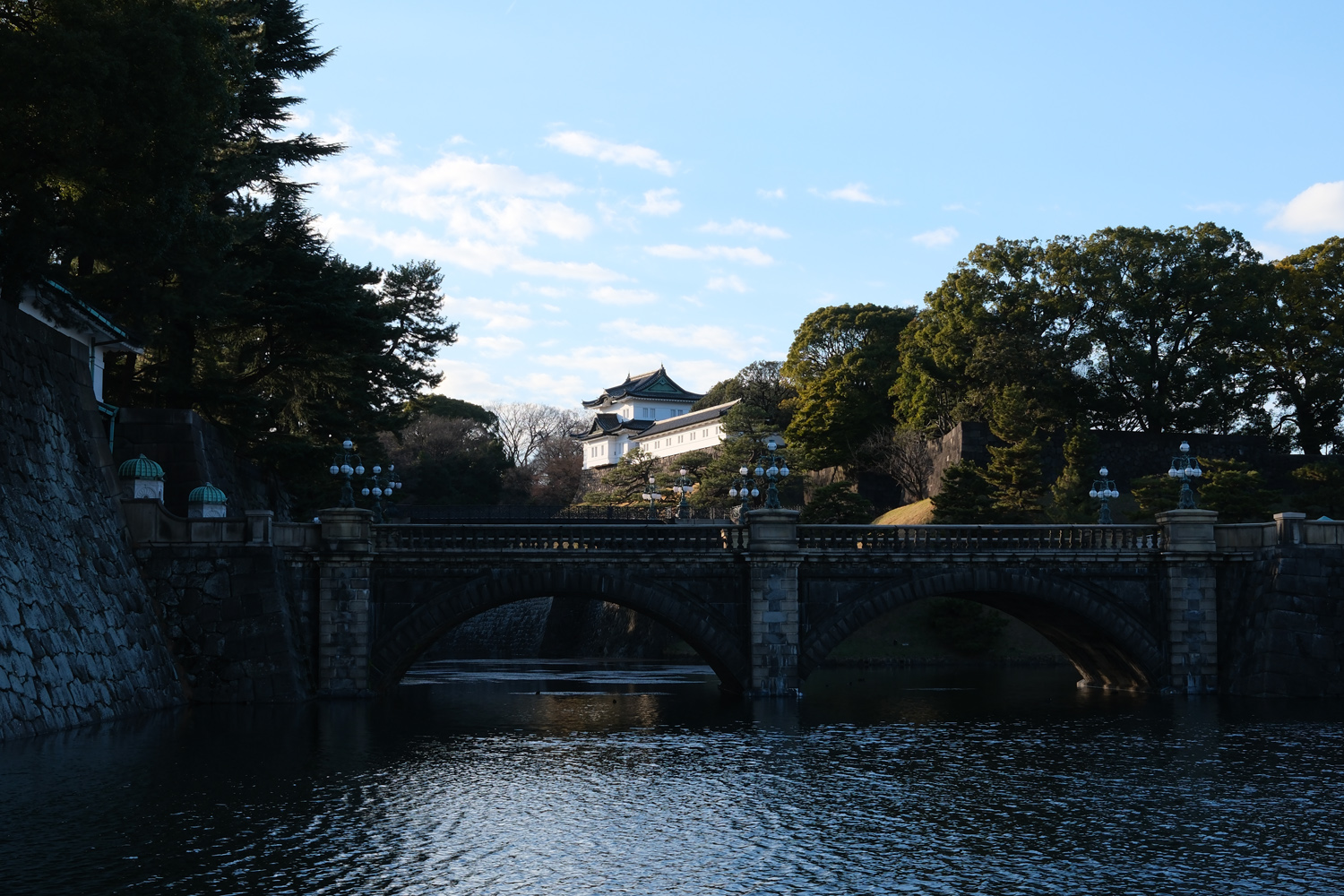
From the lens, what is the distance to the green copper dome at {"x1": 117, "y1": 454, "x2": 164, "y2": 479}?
1577 inches

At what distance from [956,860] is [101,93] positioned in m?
26.5

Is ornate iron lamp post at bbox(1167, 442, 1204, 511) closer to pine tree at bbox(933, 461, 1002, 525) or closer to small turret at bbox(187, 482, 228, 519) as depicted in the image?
pine tree at bbox(933, 461, 1002, 525)

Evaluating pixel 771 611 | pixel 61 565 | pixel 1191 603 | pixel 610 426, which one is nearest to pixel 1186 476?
pixel 1191 603

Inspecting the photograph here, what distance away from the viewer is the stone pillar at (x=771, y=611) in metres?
43.6

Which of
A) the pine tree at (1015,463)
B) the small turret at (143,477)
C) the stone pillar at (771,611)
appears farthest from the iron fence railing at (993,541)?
the pine tree at (1015,463)

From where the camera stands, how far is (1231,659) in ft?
148

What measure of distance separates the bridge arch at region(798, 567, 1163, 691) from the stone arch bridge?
65 mm

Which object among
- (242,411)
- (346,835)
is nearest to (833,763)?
(346,835)

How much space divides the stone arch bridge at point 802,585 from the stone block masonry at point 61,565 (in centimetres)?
446

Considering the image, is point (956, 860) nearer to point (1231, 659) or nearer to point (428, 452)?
point (1231, 659)

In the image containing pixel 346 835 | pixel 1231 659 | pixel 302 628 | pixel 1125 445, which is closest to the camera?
pixel 346 835

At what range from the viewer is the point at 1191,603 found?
149 ft

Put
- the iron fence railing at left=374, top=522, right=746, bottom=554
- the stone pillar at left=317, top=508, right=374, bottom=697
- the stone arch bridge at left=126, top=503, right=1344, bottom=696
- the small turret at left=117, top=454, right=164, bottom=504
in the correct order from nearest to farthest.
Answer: the small turret at left=117, top=454, right=164, bottom=504
the stone pillar at left=317, top=508, right=374, bottom=697
the stone arch bridge at left=126, top=503, right=1344, bottom=696
the iron fence railing at left=374, top=522, right=746, bottom=554

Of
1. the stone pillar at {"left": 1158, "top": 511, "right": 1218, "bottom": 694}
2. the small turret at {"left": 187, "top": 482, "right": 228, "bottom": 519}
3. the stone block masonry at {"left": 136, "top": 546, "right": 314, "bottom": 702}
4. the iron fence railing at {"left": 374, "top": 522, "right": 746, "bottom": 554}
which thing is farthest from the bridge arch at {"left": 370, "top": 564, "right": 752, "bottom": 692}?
the stone pillar at {"left": 1158, "top": 511, "right": 1218, "bottom": 694}
